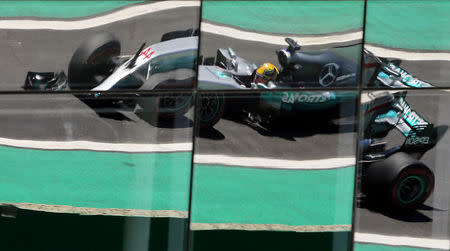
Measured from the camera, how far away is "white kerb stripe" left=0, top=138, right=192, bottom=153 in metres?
7.31

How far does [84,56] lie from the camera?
7.75 metres

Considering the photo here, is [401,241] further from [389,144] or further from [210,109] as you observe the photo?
[210,109]

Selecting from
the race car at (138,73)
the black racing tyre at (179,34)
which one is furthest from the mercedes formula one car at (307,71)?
the black racing tyre at (179,34)

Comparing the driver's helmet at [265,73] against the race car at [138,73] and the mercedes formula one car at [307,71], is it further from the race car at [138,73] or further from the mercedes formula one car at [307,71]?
the race car at [138,73]

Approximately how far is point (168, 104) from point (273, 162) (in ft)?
4.33

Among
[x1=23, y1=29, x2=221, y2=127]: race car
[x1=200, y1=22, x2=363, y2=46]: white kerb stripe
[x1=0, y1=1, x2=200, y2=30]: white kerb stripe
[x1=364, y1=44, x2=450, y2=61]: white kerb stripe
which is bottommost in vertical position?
[x1=23, y1=29, x2=221, y2=127]: race car

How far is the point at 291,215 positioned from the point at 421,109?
1.67 m

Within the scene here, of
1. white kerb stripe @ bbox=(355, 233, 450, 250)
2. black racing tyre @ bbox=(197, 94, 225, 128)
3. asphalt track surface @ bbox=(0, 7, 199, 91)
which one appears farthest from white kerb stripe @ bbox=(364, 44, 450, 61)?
asphalt track surface @ bbox=(0, 7, 199, 91)

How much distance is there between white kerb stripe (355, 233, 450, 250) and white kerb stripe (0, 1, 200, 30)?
3038mm

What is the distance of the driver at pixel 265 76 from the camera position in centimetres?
717

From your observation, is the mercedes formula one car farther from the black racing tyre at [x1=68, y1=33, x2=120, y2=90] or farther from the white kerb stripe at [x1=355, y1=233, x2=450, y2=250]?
the white kerb stripe at [x1=355, y1=233, x2=450, y2=250]

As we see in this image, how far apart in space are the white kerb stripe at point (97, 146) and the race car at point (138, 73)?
1.12 ft

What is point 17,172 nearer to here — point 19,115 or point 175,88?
point 19,115

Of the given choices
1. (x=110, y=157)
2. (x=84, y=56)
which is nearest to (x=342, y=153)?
(x=110, y=157)
